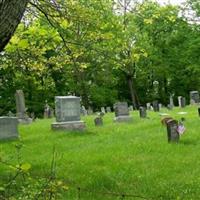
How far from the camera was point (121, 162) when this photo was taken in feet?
31.6

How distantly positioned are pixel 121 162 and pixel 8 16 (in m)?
6.87

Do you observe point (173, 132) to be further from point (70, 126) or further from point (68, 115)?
point (68, 115)

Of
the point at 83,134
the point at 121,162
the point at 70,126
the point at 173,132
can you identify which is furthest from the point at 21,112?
the point at 121,162

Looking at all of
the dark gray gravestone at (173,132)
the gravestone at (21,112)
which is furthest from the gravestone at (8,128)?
the gravestone at (21,112)

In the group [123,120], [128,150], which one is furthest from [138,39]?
[128,150]

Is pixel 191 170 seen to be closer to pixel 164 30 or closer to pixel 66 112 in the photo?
pixel 66 112

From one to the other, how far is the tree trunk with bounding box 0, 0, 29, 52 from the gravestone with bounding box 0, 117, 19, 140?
1189 centimetres

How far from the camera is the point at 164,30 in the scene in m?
49.2

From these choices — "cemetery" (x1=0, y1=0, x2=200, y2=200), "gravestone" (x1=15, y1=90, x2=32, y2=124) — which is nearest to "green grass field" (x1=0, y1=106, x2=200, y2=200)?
"cemetery" (x1=0, y1=0, x2=200, y2=200)

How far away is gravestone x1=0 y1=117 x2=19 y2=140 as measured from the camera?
1478 cm

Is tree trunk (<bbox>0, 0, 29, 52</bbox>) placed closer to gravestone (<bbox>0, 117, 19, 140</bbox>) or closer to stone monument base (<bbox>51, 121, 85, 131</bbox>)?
gravestone (<bbox>0, 117, 19, 140</bbox>)

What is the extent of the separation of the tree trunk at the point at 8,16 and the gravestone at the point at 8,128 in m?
11.9

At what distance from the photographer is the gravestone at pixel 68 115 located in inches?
666

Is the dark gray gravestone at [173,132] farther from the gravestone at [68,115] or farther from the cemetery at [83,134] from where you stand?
the gravestone at [68,115]
